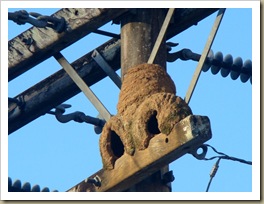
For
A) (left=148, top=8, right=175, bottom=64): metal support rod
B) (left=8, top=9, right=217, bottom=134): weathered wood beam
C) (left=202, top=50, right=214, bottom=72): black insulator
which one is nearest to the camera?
(left=148, top=8, right=175, bottom=64): metal support rod

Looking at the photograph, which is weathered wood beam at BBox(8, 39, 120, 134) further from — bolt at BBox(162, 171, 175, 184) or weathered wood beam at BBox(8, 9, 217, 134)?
bolt at BBox(162, 171, 175, 184)

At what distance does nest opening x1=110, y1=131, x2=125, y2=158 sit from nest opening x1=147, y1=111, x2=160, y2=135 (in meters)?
0.30

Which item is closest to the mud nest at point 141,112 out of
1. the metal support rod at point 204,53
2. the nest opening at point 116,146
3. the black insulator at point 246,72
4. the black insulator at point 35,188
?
the nest opening at point 116,146

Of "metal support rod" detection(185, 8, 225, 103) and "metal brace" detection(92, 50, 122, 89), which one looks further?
"metal brace" detection(92, 50, 122, 89)

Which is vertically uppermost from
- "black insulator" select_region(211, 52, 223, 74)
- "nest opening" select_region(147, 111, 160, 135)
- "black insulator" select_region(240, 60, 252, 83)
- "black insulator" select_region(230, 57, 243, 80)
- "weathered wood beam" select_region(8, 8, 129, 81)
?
"weathered wood beam" select_region(8, 8, 129, 81)

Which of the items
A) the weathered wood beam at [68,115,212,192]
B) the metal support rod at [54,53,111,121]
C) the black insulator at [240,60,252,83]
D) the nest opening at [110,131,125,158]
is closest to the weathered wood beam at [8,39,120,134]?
the metal support rod at [54,53,111,121]

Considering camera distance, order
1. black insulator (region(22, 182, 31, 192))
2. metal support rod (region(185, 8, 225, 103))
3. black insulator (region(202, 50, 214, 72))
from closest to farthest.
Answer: metal support rod (region(185, 8, 225, 103))
black insulator (region(22, 182, 31, 192))
black insulator (region(202, 50, 214, 72))

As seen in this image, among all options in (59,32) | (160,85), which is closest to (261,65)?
(160,85)

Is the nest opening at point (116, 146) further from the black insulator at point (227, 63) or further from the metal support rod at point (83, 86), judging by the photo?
the black insulator at point (227, 63)

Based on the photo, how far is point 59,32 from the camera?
12.0 m

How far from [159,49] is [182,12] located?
480 millimetres

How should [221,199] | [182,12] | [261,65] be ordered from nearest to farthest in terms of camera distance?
[221,199] < [261,65] < [182,12]

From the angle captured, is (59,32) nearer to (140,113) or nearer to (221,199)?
(140,113)

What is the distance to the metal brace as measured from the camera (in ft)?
39.6
